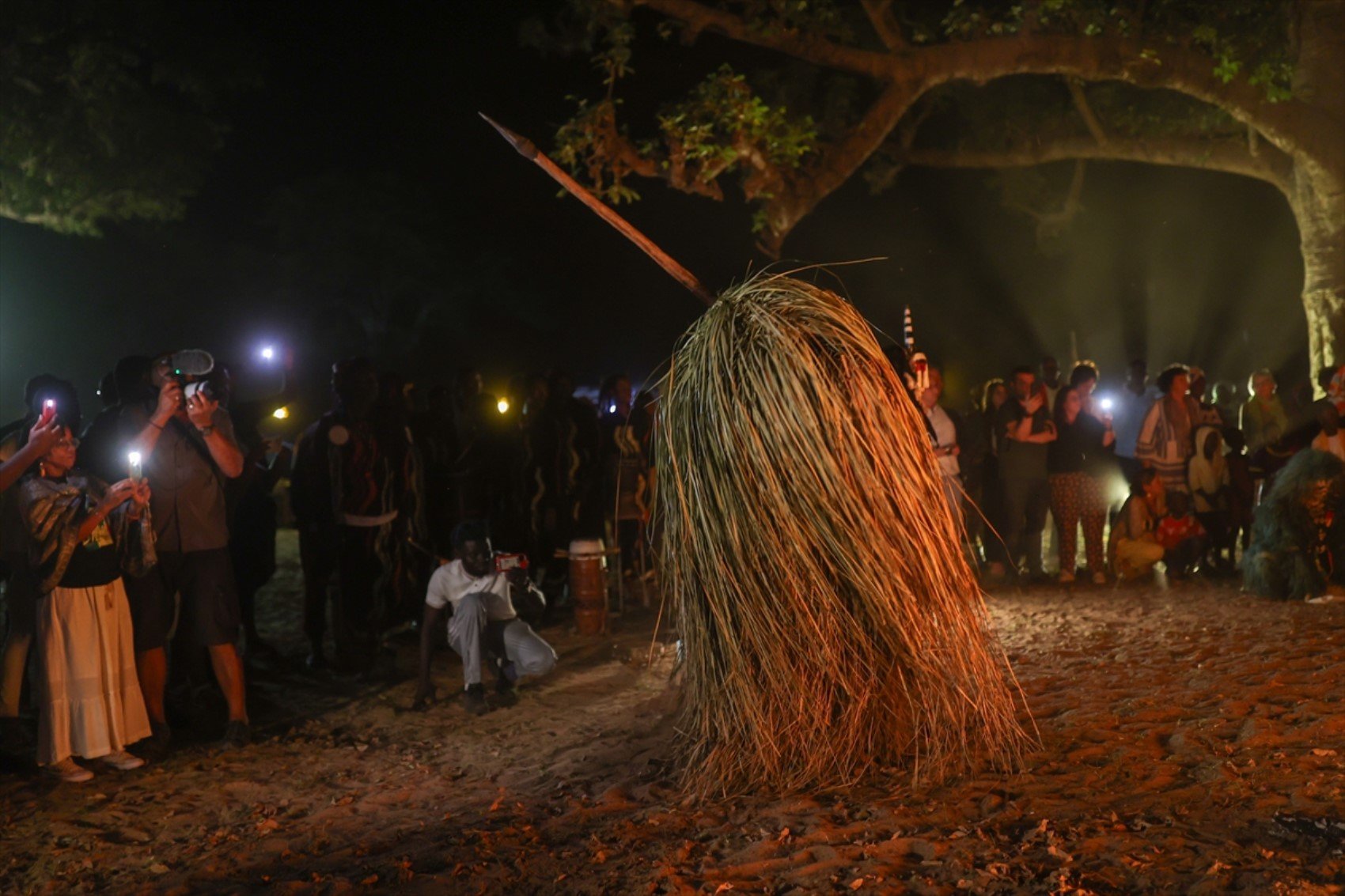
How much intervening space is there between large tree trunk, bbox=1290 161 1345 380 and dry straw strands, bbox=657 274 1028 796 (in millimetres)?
8080

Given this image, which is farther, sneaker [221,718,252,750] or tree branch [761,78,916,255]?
tree branch [761,78,916,255]

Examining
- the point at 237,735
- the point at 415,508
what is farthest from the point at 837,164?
the point at 237,735

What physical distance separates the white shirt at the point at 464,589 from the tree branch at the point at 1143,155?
30.8 ft

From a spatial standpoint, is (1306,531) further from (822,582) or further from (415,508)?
(415,508)

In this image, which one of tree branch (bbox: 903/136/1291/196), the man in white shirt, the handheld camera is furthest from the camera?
tree branch (bbox: 903/136/1291/196)

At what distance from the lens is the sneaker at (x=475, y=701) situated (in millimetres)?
6500

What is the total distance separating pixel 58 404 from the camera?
618 centimetres

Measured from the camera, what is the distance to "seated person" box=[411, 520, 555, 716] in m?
6.64

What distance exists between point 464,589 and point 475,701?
2.15 ft

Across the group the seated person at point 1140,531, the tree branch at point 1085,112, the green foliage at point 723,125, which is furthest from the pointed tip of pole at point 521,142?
the tree branch at point 1085,112

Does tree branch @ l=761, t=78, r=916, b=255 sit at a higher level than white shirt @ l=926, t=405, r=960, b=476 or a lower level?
higher

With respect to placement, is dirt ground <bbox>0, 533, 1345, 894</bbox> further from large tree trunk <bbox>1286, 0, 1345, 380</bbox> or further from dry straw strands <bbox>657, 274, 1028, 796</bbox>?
large tree trunk <bbox>1286, 0, 1345, 380</bbox>

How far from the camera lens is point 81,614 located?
5.62 m

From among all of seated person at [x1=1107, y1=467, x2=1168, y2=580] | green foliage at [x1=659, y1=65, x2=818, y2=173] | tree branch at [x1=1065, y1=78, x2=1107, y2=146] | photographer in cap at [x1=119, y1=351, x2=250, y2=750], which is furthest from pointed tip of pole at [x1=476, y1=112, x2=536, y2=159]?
tree branch at [x1=1065, y1=78, x2=1107, y2=146]
